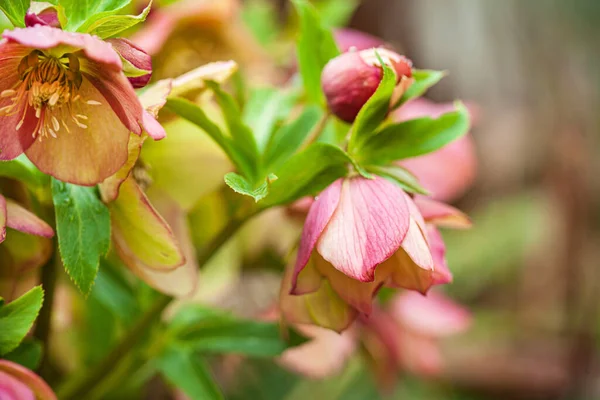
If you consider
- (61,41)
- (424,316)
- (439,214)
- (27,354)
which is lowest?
(424,316)

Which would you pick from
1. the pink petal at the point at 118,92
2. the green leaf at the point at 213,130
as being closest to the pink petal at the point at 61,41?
the pink petal at the point at 118,92

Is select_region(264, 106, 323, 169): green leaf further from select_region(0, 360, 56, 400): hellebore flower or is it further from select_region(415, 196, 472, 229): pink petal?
select_region(0, 360, 56, 400): hellebore flower

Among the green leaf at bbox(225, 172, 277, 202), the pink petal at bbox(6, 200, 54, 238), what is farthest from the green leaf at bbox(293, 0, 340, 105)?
the pink petal at bbox(6, 200, 54, 238)

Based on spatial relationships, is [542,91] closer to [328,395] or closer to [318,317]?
[328,395]

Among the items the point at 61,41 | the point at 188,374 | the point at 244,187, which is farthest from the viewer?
the point at 188,374

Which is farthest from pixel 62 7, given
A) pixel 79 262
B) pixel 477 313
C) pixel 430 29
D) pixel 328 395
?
pixel 430 29

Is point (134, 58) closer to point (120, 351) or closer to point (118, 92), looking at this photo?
point (118, 92)

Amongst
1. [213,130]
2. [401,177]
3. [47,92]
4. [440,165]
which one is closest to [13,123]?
[47,92]
